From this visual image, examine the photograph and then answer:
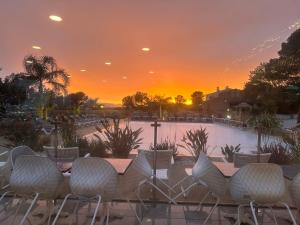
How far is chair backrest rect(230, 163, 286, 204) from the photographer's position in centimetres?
265

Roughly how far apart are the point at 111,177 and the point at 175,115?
16.4ft

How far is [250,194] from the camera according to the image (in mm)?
2662

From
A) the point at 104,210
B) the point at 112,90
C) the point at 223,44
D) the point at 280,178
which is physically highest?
the point at 223,44

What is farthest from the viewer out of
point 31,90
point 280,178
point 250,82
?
point 250,82

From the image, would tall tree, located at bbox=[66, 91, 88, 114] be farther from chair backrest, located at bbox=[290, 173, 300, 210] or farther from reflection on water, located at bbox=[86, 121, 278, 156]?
chair backrest, located at bbox=[290, 173, 300, 210]

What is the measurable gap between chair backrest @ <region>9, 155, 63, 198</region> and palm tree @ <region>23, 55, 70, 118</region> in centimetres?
609

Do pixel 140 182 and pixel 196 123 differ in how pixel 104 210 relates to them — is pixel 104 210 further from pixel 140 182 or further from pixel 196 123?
pixel 196 123

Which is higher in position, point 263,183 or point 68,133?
point 68,133

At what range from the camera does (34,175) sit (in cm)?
275

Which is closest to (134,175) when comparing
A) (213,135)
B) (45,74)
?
(213,135)

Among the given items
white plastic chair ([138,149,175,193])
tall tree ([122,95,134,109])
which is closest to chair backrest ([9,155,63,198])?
white plastic chair ([138,149,175,193])

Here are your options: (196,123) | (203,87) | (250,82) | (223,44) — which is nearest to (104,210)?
(196,123)

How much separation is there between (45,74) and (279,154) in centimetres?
636

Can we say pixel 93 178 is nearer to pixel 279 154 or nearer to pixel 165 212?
pixel 165 212
